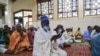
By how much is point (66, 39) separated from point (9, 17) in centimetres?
822

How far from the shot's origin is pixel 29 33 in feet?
28.3

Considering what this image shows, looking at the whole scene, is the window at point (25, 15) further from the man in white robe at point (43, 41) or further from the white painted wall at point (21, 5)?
the man in white robe at point (43, 41)

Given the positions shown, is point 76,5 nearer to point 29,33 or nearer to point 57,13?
point 57,13

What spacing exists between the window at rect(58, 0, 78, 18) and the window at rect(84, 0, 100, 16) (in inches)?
27.0

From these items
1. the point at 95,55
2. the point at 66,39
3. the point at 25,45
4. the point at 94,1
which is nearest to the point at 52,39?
the point at 95,55

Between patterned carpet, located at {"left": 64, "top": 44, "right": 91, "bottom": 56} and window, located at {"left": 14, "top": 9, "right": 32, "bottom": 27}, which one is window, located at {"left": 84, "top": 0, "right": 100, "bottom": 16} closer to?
window, located at {"left": 14, "top": 9, "right": 32, "bottom": 27}

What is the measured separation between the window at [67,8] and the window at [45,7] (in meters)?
0.70

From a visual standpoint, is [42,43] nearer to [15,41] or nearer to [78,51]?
[78,51]

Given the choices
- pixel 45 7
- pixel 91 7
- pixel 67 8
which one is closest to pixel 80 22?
pixel 91 7

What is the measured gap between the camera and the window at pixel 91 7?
1307 centimetres

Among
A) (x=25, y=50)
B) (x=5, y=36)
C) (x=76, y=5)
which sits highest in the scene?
(x=76, y=5)

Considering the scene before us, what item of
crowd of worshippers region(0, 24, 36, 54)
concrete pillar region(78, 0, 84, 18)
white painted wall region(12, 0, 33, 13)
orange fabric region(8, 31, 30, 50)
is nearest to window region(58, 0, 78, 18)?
concrete pillar region(78, 0, 84, 18)

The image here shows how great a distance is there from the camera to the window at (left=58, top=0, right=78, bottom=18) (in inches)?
545

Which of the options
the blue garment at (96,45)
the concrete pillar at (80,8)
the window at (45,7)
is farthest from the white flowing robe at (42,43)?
the window at (45,7)
